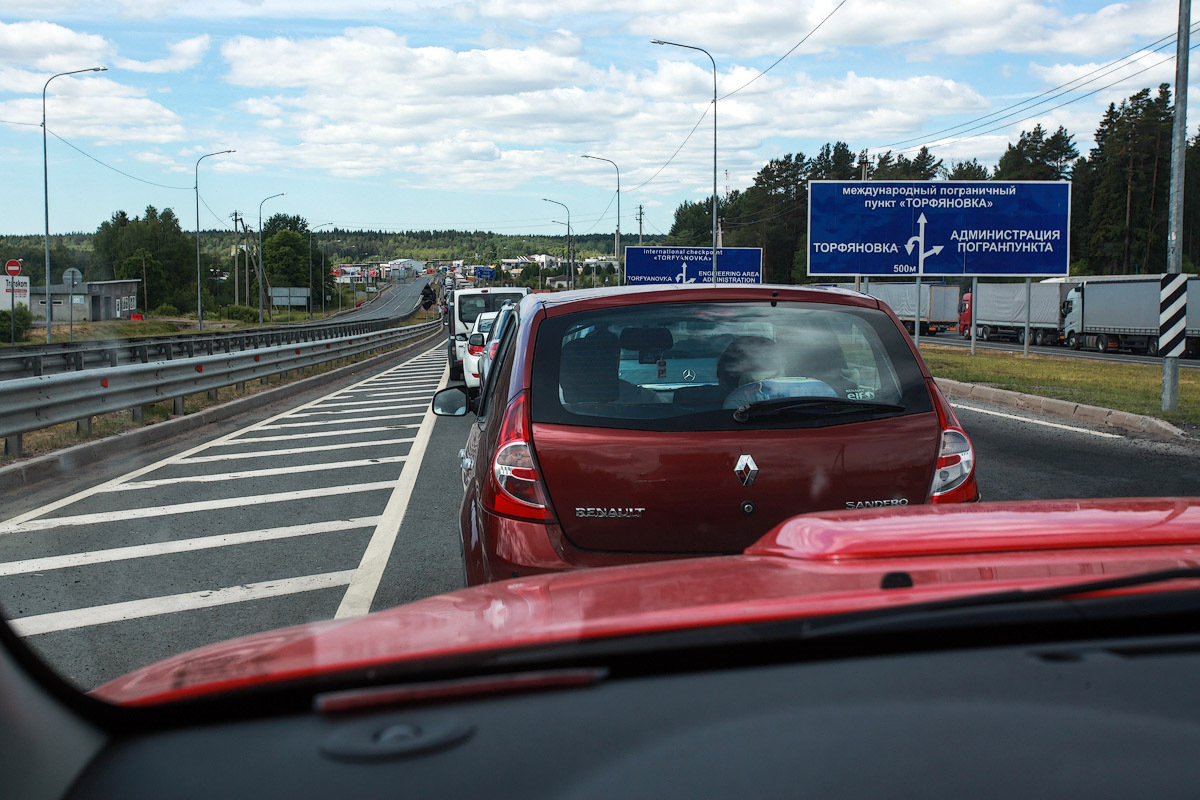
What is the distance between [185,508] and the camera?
8.23 metres

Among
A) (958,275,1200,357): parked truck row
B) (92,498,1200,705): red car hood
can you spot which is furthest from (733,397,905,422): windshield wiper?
(958,275,1200,357): parked truck row

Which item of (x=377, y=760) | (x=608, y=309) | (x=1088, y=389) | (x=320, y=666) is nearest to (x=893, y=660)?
(x=377, y=760)

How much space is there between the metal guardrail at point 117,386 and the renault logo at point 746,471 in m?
7.99

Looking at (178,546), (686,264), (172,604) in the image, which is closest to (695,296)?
(172,604)

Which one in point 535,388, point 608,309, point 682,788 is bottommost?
point 682,788

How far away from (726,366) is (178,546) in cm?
432

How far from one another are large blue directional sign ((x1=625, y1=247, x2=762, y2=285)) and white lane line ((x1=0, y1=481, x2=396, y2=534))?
41345mm

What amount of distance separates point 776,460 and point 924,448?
60cm

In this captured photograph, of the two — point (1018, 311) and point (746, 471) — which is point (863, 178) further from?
point (746, 471)

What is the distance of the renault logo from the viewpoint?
3699mm

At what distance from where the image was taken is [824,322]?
14.0 feet

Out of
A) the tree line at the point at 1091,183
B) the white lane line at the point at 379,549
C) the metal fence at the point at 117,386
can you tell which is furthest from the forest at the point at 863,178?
the white lane line at the point at 379,549

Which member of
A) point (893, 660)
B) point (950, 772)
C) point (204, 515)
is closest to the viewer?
point (950, 772)

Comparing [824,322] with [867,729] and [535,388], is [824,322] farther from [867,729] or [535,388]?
[867,729]
